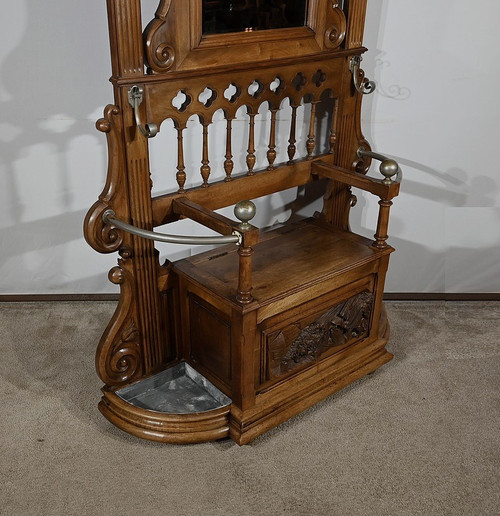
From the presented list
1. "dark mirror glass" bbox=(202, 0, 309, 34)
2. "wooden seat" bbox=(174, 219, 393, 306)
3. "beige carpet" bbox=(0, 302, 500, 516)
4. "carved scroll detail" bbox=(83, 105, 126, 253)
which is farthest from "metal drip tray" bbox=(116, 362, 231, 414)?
"dark mirror glass" bbox=(202, 0, 309, 34)

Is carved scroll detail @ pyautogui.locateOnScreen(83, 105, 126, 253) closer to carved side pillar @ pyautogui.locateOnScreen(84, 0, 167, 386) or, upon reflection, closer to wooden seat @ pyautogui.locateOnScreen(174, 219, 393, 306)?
carved side pillar @ pyautogui.locateOnScreen(84, 0, 167, 386)

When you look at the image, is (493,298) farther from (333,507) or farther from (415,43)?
(333,507)

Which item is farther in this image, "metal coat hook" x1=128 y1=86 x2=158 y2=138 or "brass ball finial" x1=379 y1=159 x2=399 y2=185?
"brass ball finial" x1=379 y1=159 x2=399 y2=185

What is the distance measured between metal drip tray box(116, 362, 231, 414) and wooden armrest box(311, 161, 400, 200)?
29.8 inches

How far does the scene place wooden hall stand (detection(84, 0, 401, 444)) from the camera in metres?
1.69

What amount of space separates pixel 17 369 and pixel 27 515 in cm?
64

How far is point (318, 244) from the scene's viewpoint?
2.11 metres

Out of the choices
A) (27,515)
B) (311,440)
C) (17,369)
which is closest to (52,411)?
(17,369)

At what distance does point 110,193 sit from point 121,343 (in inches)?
18.3

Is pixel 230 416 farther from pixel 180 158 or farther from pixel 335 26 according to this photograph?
pixel 335 26

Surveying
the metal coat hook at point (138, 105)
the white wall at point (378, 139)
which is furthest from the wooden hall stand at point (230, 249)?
the white wall at point (378, 139)

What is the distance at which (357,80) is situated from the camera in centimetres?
215

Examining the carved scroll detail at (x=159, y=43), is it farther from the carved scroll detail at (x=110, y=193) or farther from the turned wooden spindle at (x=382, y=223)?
the turned wooden spindle at (x=382, y=223)

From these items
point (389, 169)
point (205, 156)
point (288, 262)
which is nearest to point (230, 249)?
point (288, 262)
